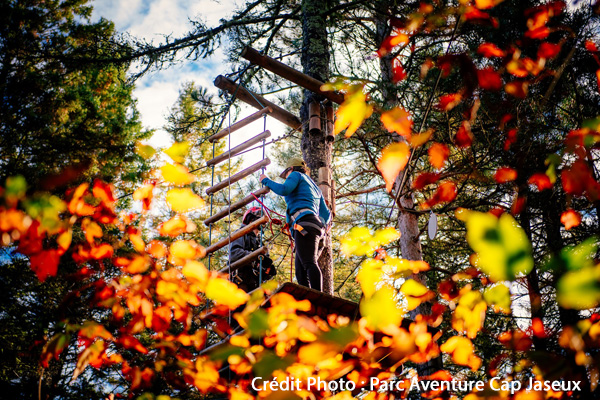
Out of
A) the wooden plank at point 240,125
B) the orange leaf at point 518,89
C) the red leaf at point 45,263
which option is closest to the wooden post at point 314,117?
the wooden plank at point 240,125

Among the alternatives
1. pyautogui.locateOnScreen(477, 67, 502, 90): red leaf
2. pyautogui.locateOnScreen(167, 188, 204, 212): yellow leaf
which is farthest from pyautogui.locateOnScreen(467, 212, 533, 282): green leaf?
pyautogui.locateOnScreen(167, 188, 204, 212): yellow leaf

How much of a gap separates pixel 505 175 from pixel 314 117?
2.63 meters

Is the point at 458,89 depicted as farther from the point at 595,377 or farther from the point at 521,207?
the point at 595,377

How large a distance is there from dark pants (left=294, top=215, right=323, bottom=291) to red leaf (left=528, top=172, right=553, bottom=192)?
2960 mm

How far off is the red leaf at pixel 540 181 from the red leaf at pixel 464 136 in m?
0.88

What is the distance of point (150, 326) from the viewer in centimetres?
913

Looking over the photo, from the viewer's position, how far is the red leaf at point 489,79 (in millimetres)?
5484

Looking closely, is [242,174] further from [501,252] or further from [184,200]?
[184,200]

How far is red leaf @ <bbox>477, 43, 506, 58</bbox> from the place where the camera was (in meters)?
5.37

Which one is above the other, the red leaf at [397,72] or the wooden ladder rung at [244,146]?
the red leaf at [397,72]

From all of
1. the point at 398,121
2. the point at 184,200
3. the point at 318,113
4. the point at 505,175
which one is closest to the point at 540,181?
the point at 505,175

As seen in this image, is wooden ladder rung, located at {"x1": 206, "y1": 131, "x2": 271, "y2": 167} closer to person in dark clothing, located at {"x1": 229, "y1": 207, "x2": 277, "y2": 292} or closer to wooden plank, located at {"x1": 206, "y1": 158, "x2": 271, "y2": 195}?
wooden plank, located at {"x1": 206, "y1": 158, "x2": 271, "y2": 195}

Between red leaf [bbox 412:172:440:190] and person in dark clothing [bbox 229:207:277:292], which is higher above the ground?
red leaf [bbox 412:172:440:190]

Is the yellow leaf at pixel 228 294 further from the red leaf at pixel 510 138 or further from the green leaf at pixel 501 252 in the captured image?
the red leaf at pixel 510 138
